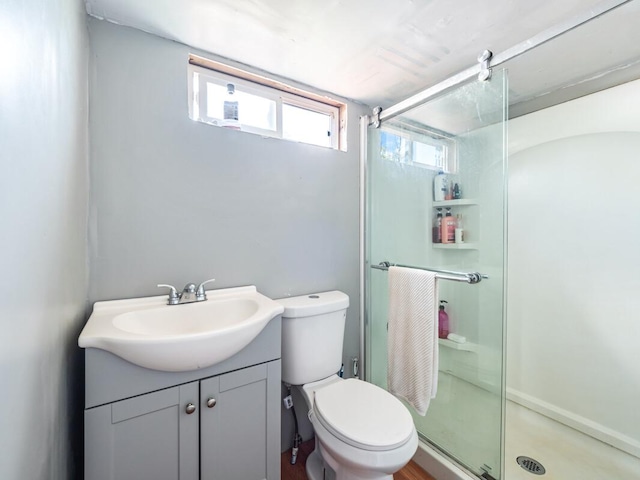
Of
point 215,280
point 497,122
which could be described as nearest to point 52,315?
point 215,280

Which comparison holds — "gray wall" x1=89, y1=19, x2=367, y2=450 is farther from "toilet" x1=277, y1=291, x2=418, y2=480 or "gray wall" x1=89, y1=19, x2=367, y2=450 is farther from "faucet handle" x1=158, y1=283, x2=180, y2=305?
"toilet" x1=277, y1=291, x2=418, y2=480

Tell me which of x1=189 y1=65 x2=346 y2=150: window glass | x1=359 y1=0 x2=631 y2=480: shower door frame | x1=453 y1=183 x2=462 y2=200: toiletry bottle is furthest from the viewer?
x1=453 y1=183 x2=462 y2=200: toiletry bottle

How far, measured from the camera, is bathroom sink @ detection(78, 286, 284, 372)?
0.84 meters

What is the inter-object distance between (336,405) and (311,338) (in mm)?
319

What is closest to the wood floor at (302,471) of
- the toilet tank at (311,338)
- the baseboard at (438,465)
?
the baseboard at (438,465)

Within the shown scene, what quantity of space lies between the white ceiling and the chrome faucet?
110cm

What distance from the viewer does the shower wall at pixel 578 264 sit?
151 centimetres

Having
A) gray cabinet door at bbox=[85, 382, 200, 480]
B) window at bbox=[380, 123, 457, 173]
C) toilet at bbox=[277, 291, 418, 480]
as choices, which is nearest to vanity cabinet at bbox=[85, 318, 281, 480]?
gray cabinet door at bbox=[85, 382, 200, 480]

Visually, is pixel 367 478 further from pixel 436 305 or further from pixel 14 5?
pixel 14 5

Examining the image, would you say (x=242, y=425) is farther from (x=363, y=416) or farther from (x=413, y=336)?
(x=413, y=336)

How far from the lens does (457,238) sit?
1.56m

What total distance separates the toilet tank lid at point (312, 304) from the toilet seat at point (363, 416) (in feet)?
1.17

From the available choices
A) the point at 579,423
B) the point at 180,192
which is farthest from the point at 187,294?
the point at 579,423

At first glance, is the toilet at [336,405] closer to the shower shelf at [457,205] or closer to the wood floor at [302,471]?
the wood floor at [302,471]
